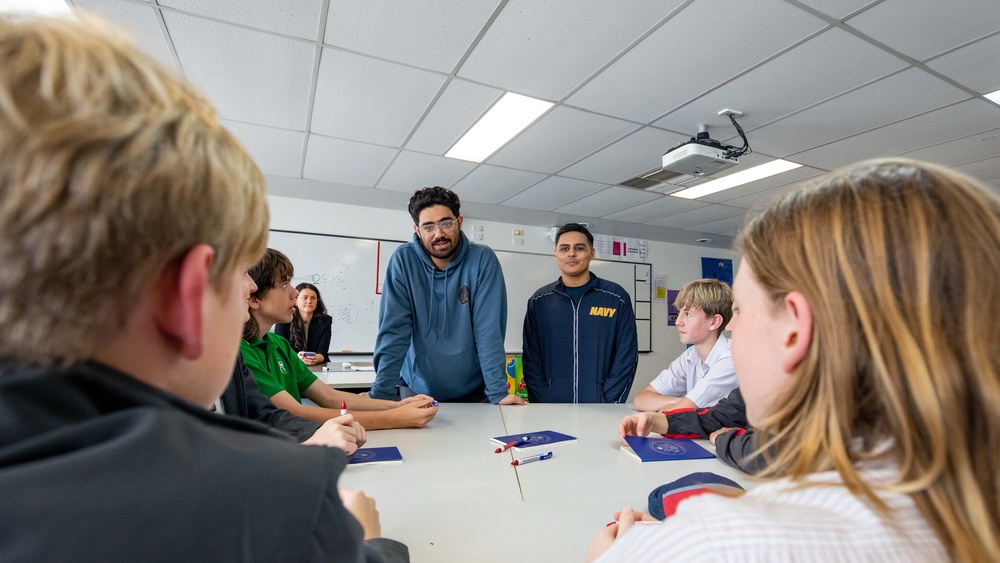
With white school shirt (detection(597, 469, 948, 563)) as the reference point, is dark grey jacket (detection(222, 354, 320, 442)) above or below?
below

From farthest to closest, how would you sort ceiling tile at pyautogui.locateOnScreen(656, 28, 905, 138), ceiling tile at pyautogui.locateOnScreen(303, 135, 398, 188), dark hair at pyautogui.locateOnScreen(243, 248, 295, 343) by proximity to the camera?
ceiling tile at pyautogui.locateOnScreen(303, 135, 398, 188)
ceiling tile at pyautogui.locateOnScreen(656, 28, 905, 138)
dark hair at pyautogui.locateOnScreen(243, 248, 295, 343)

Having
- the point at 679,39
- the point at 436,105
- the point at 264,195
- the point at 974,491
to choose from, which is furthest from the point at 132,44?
the point at 436,105

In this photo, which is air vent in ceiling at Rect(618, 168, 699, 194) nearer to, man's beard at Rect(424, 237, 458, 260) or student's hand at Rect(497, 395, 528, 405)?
man's beard at Rect(424, 237, 458, 260)

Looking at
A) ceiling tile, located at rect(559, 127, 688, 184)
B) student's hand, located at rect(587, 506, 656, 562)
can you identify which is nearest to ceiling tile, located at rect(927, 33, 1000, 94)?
ceiling tile, located at rect(559, 127, 688, 184)

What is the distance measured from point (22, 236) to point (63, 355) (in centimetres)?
8

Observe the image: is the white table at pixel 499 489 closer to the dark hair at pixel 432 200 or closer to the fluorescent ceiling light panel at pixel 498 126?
the dark hair at pixel 432 200

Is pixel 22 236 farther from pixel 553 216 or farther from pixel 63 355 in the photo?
pixel 553 216

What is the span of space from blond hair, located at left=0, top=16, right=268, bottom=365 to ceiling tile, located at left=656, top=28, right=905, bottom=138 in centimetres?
263

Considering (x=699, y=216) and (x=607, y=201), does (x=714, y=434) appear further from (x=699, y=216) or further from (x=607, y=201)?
(x=699, y=216)

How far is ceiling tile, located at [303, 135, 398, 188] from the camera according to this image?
3.52m

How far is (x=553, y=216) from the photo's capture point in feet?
18.1

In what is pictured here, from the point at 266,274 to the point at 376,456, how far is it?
0.87 m

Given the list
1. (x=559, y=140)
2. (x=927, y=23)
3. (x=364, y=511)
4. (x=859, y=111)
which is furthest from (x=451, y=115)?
(x=364, y=511)

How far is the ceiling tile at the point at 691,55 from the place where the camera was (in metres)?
1.98
